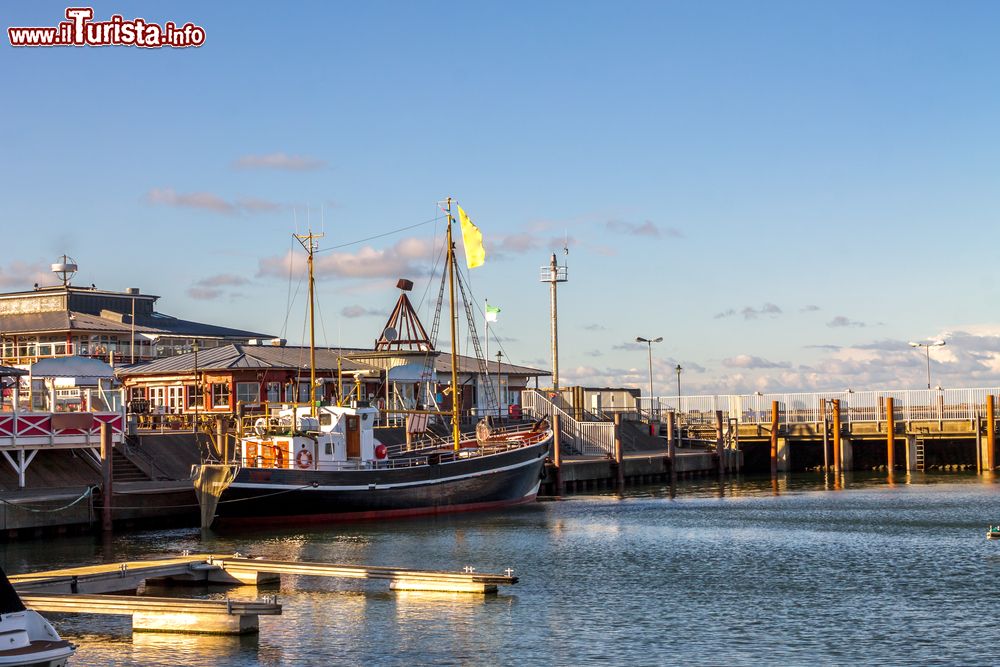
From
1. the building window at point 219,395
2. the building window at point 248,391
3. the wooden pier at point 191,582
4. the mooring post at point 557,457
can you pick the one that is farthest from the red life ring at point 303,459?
the building window at point 219,395

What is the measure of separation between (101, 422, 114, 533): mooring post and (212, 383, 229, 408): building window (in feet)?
81.7

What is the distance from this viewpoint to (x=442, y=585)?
2988cm

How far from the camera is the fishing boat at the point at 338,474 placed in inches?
1812

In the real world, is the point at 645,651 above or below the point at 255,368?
below

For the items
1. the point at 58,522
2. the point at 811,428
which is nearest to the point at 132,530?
the point at 58,522

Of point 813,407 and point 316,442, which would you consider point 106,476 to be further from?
point 813,407

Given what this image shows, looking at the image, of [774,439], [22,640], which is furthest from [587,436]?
[22,640]

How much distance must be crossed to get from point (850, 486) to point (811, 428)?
1548cm

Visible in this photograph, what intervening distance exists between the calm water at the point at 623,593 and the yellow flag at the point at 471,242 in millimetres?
14092

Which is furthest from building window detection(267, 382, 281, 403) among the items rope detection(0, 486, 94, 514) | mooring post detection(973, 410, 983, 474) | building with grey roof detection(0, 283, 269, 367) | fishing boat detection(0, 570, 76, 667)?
fishing boat detection(0, 570, 76, 667)

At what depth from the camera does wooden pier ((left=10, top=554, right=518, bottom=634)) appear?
25.6 meters

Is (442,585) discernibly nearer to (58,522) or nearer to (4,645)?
(4,645)

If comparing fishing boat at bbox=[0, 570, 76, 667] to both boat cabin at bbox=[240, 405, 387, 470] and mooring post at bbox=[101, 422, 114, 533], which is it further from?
boat cabin at bbox=[240, 405, 387, 470]

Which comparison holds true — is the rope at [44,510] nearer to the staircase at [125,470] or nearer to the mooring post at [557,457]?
the staircase at [125,470]
